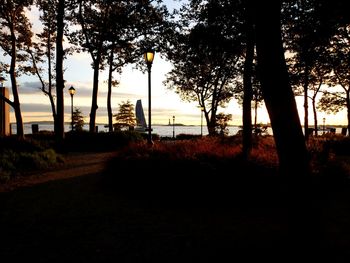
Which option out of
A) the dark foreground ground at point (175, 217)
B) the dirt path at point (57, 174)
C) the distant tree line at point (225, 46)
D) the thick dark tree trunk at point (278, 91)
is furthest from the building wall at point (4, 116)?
the thick dark tree trunk at point (278, 91)

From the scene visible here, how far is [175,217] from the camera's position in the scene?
7.17m

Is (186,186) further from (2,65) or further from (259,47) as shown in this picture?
(2,65)

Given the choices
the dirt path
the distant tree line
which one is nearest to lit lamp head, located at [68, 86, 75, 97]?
the distant tree line

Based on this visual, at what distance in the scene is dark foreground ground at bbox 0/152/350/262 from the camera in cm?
494

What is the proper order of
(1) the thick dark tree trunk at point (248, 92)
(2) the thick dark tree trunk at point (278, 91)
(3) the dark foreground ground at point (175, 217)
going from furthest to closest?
(1) the thick dark tree trunk at point (248, 92), (3) the dark foreground ground at point (175, 217), (2) the thick dark tree trunk at point (278, 91)

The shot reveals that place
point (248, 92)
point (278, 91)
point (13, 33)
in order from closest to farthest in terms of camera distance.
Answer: point (278, 91), point (248, 92), point (13, 33)

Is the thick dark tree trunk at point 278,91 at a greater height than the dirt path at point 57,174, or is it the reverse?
the thick dark tree trunk at point 278,91

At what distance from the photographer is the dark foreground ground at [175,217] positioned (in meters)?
4.94

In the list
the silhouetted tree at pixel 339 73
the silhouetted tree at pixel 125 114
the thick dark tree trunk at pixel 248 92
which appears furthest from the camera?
the silhouetted tree at pixel 125 114

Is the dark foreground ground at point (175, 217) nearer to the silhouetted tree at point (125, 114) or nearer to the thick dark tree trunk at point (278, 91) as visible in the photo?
the thick dark tree trunk at point (278, 91)

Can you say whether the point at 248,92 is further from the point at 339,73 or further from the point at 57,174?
the point at 339,73

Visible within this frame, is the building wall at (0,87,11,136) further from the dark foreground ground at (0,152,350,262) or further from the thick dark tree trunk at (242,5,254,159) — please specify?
the thick dark tree trunk at (242,5,254,159)

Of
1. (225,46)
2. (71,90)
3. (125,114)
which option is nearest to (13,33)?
(71,90)

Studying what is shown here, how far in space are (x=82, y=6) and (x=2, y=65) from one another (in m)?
7.84
